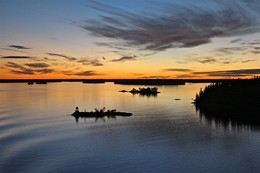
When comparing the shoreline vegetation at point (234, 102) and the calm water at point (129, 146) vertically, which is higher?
the shoreline vegetation at point (234, 102)

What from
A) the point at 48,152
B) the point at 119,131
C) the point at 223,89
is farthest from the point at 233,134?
the point at 223,89

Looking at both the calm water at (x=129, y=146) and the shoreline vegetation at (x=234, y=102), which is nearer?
the calm water at (x=129, y=146)

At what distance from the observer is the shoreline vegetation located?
5638cm

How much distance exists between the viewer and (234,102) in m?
63.9

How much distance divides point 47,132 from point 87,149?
41.6ft

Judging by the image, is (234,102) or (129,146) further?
(234,102)

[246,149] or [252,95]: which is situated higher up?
[252,95]

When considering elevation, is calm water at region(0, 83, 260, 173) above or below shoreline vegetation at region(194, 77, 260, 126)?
below

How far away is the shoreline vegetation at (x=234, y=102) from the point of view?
56.4 meters

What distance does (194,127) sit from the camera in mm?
46844

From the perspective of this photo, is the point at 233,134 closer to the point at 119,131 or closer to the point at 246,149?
the point at 246,149

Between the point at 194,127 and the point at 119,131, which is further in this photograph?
the point at 194,127

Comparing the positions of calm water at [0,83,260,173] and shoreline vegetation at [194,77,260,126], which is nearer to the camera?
calm water at [0,83,260,173]

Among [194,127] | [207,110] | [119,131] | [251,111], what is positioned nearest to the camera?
[119,131]
